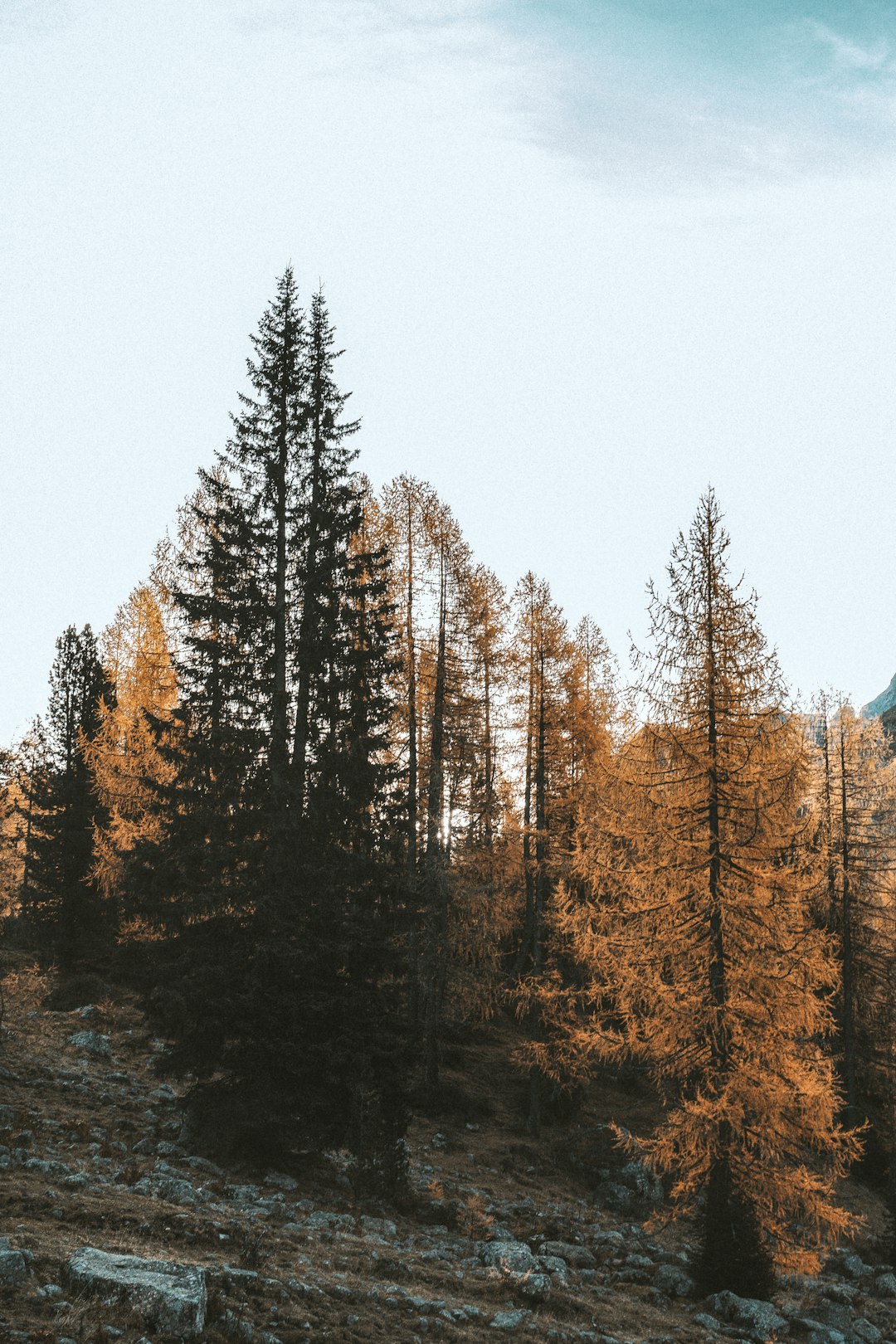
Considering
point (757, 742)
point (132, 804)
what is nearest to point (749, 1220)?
point (757, 742)

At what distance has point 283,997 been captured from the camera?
12570mm

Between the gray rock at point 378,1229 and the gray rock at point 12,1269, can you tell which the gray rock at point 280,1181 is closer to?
the gray rock at point 378,1229

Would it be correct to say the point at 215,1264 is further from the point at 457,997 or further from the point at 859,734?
the point at 859,734

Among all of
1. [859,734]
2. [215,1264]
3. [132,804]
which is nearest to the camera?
[215,1264]

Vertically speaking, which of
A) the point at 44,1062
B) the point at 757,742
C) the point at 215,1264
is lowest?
the point at 44,1062

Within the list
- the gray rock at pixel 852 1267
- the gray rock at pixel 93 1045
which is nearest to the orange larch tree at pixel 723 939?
the gray rock at pixel 852 1267

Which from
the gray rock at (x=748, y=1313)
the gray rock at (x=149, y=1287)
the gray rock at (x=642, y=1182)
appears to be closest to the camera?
the gray rock at (x=149, y=1287)

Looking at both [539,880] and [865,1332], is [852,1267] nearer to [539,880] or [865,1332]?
[865,1332]

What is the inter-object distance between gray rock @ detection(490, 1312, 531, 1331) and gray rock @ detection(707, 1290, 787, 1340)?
13.3 ft

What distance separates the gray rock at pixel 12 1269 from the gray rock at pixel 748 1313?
8.85m

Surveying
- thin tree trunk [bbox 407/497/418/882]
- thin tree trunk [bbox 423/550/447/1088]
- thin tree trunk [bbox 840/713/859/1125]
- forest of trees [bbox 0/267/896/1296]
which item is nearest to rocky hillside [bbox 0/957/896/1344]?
Result: forest of trees [bbox 0/267/896/1296]

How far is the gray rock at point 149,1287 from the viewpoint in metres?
5.71

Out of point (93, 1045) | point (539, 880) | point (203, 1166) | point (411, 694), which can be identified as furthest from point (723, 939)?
point (93, 1045)

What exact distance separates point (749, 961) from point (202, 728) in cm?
986
